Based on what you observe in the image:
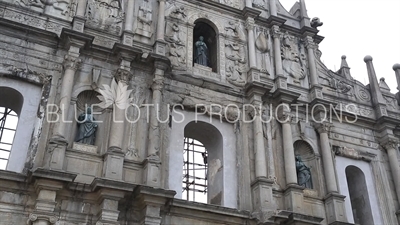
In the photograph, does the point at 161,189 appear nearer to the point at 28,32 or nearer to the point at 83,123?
→ the point at 83,123

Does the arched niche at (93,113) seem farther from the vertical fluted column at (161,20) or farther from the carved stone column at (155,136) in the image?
the vertical fluted column at (161,20)

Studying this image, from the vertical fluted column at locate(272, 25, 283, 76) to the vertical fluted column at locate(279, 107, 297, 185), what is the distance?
4.14 ft

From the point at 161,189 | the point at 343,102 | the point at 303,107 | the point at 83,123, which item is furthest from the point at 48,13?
the point at 343,102

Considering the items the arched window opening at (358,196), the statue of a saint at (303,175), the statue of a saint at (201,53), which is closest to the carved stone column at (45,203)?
the statue of a saint at (201,53)

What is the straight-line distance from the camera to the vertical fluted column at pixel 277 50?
13.6 metres

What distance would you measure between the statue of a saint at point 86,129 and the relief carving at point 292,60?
6069mm

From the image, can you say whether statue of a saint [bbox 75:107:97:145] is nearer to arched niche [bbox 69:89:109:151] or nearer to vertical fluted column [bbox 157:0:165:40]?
arched niche [bbox 69:89:109:151]

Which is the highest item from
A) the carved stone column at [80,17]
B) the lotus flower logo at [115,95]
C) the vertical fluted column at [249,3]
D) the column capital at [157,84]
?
the vertical fluted column at [249,3]

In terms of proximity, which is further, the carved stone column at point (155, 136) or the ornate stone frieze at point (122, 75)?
the ornate stone frieze at point (122, 75)

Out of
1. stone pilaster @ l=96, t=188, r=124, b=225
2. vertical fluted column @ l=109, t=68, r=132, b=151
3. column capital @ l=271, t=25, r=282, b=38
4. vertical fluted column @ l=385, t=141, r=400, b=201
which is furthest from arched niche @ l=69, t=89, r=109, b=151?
vertical fluted column @ l=385, t=141, r=400, b=201

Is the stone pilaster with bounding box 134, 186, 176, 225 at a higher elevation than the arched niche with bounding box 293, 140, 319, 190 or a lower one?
lower

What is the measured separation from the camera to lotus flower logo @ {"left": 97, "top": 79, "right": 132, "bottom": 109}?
35.9 ft

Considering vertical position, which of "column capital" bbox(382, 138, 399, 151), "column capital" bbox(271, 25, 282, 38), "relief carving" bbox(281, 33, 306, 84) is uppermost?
"column capital" bbox(271, 25, 282, 38)

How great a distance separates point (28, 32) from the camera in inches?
429
